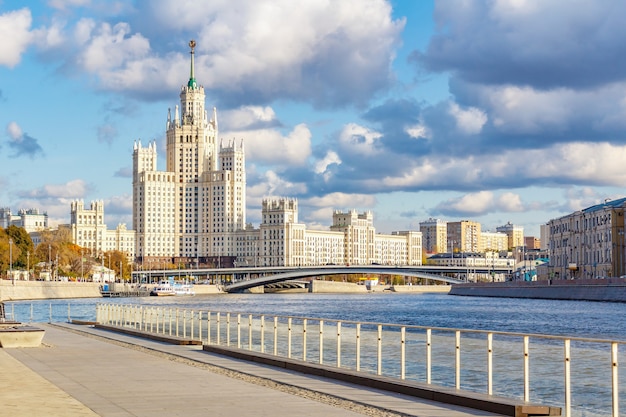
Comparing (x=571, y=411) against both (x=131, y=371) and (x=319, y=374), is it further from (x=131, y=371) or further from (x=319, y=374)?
(x=131, y=371)

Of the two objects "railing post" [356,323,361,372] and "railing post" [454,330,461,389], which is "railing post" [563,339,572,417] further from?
"railing post" [356,323,361,372]

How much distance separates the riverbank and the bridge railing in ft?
273

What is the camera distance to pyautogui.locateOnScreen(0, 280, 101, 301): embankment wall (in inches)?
4700

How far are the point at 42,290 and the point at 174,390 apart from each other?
117243mm

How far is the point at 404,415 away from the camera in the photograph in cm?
1462

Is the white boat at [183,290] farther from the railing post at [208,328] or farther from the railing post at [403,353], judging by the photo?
the railing post at [403,353]

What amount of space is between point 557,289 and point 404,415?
4291 inches

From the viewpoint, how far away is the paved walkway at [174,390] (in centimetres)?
1494

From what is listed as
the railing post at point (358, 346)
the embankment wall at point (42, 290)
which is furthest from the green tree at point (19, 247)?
the railing post at point (358, 346)

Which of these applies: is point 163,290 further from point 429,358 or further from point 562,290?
point 429,358

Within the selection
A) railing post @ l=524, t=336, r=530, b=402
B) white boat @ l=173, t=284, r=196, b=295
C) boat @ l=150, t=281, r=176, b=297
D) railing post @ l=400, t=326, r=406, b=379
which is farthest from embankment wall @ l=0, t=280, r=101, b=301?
railing post @ l=524, t=336, r=530, b=402

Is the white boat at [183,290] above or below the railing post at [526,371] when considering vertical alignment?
below

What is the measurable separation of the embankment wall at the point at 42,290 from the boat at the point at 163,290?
14992 millimetres

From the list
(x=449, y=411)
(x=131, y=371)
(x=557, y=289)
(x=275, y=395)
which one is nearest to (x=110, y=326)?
(x=131, y=371)
